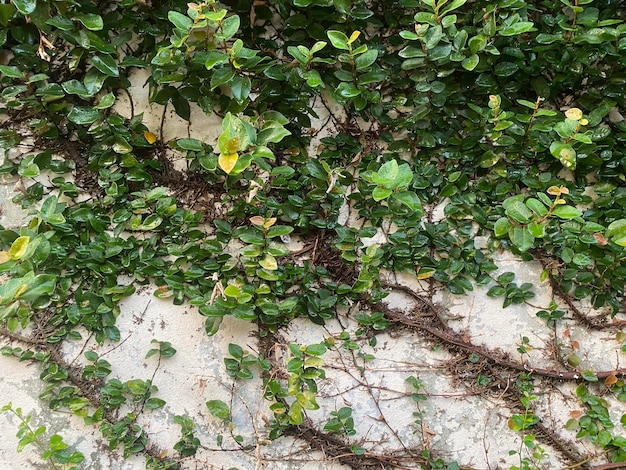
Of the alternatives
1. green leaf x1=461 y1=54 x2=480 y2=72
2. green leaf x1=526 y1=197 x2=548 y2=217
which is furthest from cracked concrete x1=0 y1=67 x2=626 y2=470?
green leaf x1=461 y1=54 x2=480 y2=72

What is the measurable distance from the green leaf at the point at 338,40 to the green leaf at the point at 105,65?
0.71 meters

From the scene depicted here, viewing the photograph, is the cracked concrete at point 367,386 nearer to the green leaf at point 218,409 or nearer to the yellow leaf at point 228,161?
the green leaf at point 218,409

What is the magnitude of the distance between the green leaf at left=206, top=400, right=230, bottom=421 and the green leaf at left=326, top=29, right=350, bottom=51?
131 cm

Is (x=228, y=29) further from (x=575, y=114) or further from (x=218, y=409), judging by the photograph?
(x=218, y=409)

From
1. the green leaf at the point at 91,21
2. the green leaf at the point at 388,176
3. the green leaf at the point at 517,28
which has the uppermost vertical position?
the green leaf at the point at 517,28

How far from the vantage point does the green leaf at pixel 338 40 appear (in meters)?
1.29

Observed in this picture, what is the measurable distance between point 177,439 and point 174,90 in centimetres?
130

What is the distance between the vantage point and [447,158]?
Answer: 162 cm

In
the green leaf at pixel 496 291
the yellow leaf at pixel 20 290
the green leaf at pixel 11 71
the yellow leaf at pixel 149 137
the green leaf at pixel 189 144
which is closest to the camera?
the yellow leaf at pixel 20 290

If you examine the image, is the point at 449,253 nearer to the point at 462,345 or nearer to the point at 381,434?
the point at 462,345

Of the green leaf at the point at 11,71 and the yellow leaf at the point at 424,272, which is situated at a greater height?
the green leaf at the point at 11,71

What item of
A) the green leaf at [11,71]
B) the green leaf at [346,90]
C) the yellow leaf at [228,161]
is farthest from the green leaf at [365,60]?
the green leaf at [11,71]

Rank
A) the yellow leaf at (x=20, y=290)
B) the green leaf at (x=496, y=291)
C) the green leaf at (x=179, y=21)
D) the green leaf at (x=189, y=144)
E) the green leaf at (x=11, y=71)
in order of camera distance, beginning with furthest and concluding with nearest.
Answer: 1. the green leaf at (x=496, y=291)
2. the green leaf at (x=189, y=144)
3. the green leaf at (x=11, y=71)
4. the green leaf at (x=179, y=21)
5. the yellow leaf at (x=20, y=290)

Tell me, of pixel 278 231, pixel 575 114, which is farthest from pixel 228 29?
pixel 575 114
